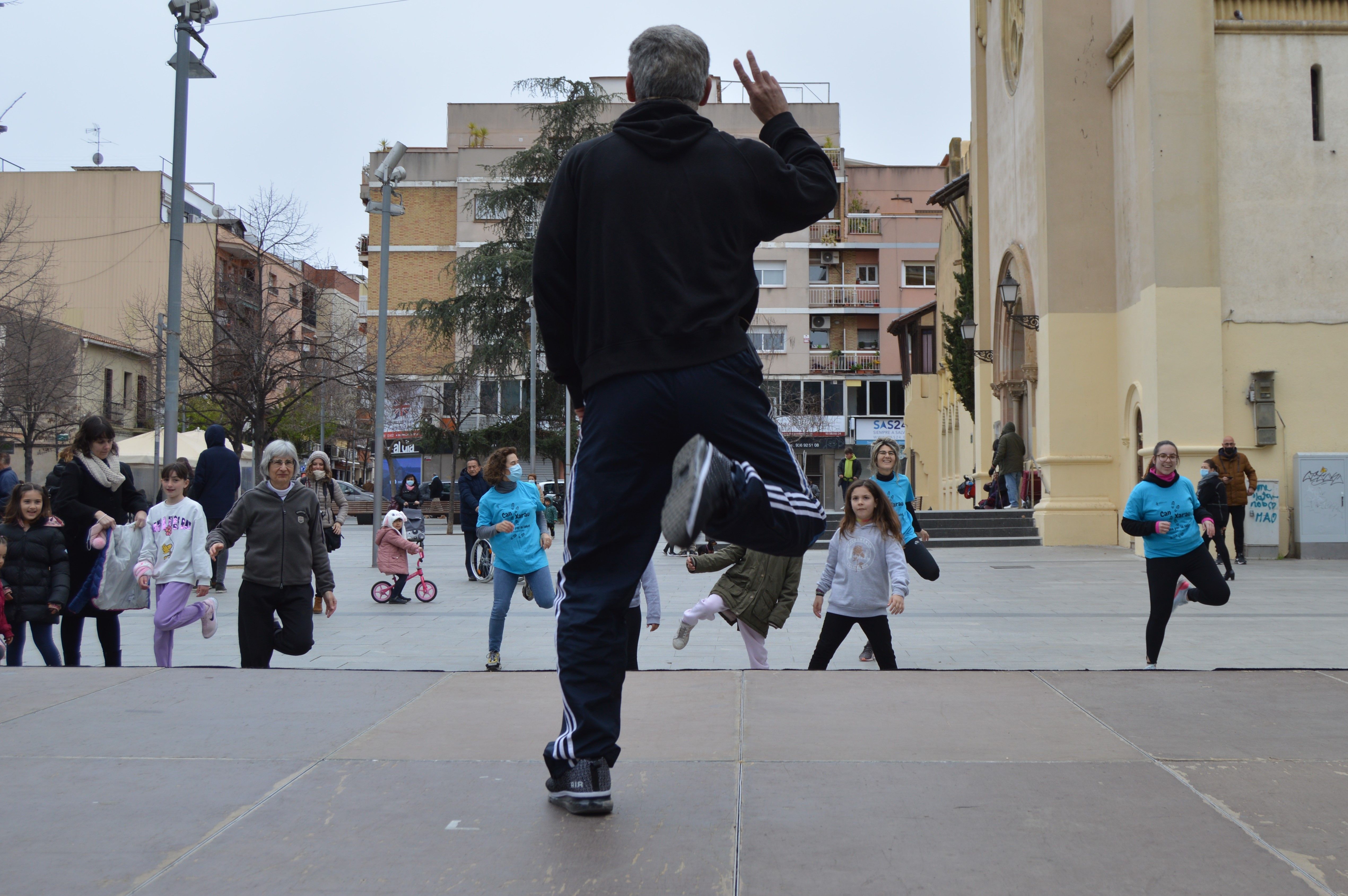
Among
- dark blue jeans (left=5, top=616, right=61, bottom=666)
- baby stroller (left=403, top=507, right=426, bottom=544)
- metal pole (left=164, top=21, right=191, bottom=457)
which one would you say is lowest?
dark blue jeans (left=5, top=616, right=61, bottom=666)

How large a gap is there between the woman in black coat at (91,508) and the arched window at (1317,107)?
18159 millimetres

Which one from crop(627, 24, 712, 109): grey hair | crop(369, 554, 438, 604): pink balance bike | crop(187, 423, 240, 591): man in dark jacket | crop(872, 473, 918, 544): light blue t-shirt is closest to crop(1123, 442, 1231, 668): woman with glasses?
crop(872, 473, 918, 544): light blue t-shirt

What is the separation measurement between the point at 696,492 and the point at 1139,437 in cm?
1972

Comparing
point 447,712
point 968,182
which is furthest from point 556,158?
point 447,712

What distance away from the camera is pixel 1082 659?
30.2 ft

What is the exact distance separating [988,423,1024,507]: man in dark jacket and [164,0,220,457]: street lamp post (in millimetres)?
17098

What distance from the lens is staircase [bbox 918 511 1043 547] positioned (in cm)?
2338

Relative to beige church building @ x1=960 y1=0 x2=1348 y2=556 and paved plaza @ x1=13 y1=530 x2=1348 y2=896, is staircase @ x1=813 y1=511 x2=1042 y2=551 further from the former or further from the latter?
paved plaza @ x1=13 y1=530 x2=1348 y2=896

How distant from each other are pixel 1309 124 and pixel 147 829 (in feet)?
67.3

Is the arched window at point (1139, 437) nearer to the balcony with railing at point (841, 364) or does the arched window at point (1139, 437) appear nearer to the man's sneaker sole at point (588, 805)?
the man's sneaker sole at point (588, 805)

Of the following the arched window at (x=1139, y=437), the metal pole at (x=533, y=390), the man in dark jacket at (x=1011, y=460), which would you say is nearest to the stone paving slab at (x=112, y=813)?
the arched window at (x=1139, y=437)

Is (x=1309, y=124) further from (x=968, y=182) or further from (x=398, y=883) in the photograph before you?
(x=398, y=883)

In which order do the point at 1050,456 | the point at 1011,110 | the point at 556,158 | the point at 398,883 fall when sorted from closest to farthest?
the point at 398,883, the point at 1050,456, the point at 1011,110, the point at 556,158

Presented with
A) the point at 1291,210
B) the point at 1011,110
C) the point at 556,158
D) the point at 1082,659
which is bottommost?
the point at 1082,659
